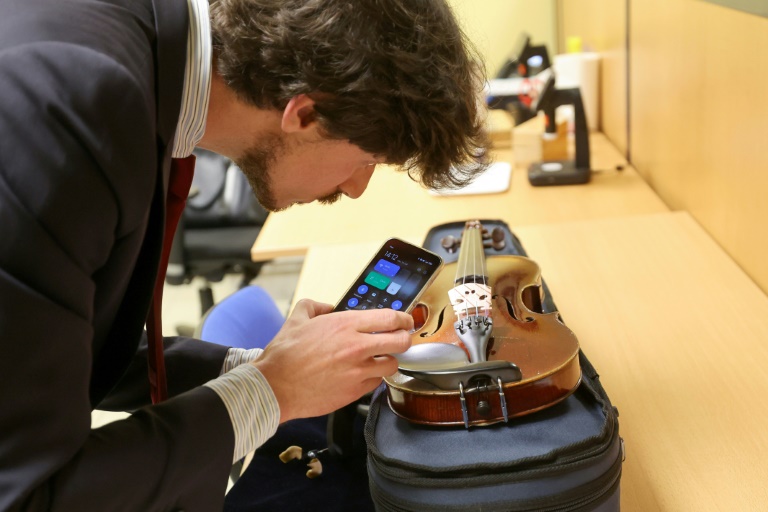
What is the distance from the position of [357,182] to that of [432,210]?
2.75 feet

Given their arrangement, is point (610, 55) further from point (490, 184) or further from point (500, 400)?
point (500, 400)

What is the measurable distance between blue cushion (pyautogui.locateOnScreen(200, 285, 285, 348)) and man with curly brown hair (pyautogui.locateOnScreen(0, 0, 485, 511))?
240 millimetres

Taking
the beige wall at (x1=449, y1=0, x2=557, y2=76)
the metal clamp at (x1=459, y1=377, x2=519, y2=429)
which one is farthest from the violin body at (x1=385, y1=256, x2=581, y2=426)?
the beige wall at (x1=449, y1=0, x2=557, y2=76)

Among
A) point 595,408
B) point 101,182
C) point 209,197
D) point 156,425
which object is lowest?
point 209,197

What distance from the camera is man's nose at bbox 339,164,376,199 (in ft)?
3.38

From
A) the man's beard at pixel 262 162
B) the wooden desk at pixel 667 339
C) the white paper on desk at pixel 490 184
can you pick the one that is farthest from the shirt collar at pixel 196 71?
the white paper on desk at pixel 490 184

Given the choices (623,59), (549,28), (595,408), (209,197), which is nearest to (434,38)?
(595,408)

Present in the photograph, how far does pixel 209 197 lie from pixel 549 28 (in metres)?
1.92

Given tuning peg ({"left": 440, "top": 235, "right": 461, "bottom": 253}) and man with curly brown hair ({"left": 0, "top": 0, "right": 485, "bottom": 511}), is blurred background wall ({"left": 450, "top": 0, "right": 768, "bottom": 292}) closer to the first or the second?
man with curly brown hair ({"left": 0, "top": 0, "right": 485, "bottom": 511})

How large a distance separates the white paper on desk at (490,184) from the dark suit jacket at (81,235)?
1194 mm

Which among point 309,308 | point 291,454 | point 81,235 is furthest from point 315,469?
point 81,235

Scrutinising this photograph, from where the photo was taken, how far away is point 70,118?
0.64 m

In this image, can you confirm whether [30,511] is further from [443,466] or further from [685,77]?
[685,77]

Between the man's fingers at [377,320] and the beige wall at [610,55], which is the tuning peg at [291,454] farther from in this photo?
the beige wall at [610,55]
